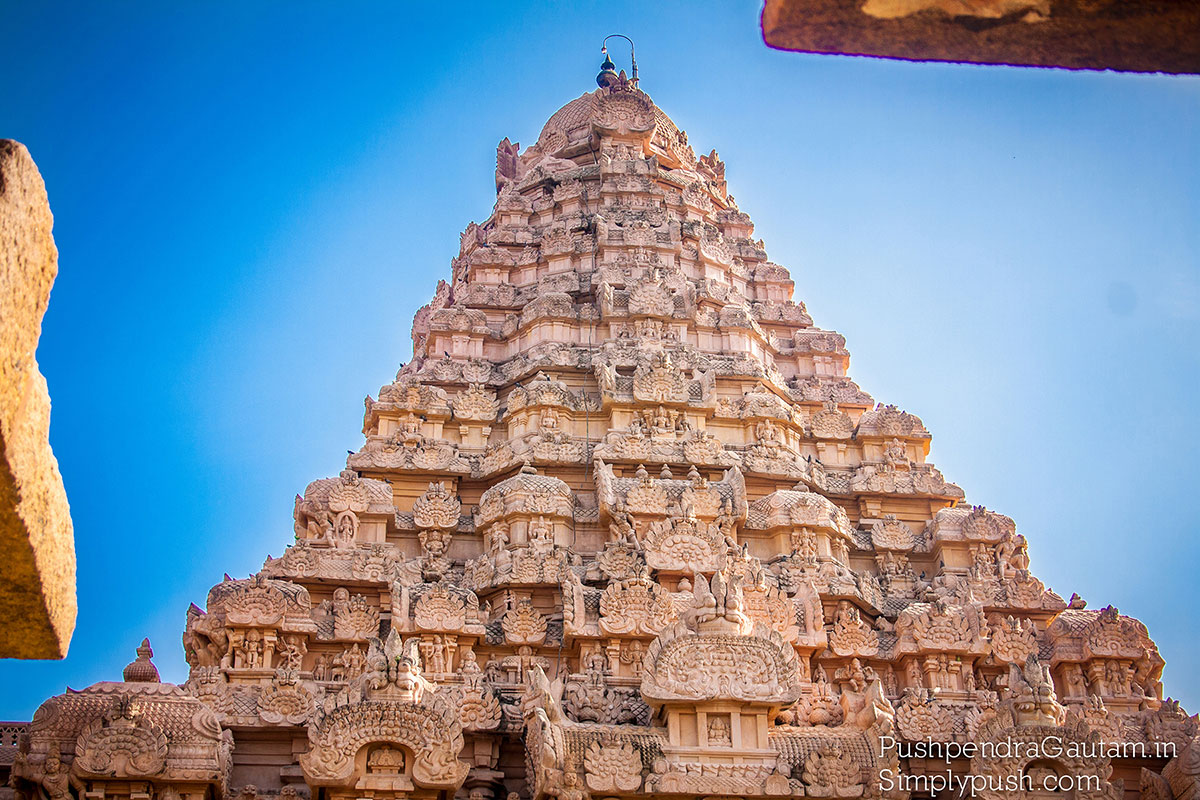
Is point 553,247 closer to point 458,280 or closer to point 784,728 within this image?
point 458,280

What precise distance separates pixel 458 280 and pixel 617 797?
72.9ft

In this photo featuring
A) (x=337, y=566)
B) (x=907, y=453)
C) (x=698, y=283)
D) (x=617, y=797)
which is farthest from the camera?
(x=698, y=283)

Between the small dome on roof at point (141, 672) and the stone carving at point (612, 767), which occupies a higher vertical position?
the small dome on roof at point (141, 672)

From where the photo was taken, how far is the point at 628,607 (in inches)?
832

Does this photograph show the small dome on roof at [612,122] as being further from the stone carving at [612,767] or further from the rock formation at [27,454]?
the rock formation at [27,454]

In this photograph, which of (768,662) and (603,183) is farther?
(603,183)

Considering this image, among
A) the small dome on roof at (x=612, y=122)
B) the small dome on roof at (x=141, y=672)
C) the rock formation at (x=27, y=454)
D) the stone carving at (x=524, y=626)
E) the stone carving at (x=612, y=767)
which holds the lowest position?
the rock formation at (x=27, y=454)

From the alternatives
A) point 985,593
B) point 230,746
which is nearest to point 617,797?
point 230,746

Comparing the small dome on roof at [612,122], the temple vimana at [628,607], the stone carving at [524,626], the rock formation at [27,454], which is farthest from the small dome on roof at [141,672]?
the small dome on roof at [612,122]

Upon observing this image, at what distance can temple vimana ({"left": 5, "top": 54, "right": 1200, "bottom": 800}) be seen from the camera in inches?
691

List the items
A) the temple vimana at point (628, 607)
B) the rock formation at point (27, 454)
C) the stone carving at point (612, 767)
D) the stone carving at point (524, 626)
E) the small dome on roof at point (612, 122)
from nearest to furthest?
the rock formation at point (27, 454) < the stone carving at point (612, 767) < the temple vimana at point (628, 607) < the stone carving at point (524, 626) < the small dome on roof at point (612, 122)

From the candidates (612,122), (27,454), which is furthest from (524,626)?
(612,122)

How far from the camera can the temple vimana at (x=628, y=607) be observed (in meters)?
17.5

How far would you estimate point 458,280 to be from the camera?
36.3 m
